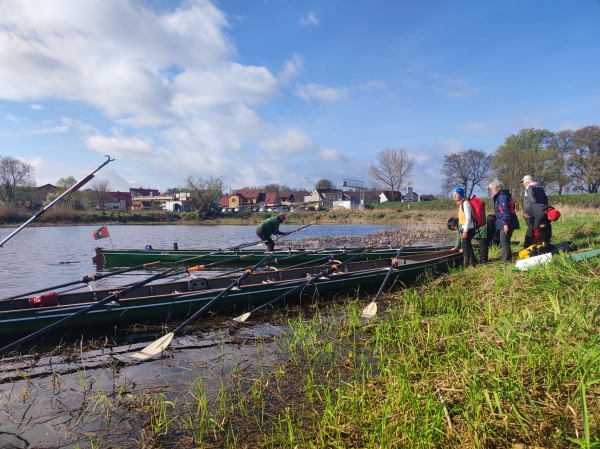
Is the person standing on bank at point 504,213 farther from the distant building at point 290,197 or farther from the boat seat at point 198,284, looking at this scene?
the distant building at point 290,197

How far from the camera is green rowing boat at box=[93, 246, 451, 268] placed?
11883mm

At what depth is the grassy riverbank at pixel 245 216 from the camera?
42319 millimetres

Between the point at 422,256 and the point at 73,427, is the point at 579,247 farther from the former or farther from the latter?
the point at 73,427

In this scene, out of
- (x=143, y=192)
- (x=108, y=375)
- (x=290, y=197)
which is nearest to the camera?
(x=108, y=375)

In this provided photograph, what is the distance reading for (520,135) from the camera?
158 feet

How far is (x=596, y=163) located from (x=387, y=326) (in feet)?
150

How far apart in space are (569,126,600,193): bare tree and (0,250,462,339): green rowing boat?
133 ft

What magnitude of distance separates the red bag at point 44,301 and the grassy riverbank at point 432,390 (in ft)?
10.8

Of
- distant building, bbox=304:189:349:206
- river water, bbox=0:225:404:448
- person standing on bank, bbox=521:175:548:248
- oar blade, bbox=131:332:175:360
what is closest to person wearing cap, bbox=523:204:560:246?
person standing on bank, bbox=521:175:548:248

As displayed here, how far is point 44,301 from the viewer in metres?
6.14

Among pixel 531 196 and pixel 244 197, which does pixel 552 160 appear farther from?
pixel 244 197

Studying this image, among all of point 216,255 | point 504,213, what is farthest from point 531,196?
point 216,255

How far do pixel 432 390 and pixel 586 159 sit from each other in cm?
4757

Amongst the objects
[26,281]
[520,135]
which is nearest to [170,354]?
[26,281]
